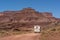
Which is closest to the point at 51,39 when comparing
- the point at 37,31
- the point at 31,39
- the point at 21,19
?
the point at 31,39

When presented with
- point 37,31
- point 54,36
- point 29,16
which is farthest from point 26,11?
point 54,36

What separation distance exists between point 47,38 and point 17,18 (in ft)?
364

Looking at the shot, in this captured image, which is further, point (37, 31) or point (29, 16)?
point (29, 16)

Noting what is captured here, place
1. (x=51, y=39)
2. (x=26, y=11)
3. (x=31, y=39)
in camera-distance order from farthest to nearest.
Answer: (x=26, y=11)
(x=31, y=39)
(x=51, y=39)

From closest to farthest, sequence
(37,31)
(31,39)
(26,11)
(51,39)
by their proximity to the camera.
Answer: (51,39) < (31,39) < (37,31) < (26,11)

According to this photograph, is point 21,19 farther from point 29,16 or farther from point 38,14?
point 38,14

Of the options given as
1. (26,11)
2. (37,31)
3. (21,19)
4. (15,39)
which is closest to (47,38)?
(15,39)

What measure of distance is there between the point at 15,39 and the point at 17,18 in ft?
359

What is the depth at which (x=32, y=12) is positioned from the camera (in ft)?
452

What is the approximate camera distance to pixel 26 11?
13438cm

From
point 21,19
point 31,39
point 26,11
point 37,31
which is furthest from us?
point 26,11

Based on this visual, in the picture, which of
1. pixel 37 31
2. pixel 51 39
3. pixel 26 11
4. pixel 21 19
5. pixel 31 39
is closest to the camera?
pixel 51 39

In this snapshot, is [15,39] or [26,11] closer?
[15,39]

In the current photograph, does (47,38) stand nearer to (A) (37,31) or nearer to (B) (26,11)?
(A) (37,31)
